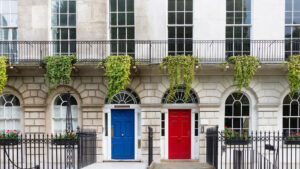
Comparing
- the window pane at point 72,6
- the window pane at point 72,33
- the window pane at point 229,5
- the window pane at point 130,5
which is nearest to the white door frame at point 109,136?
the window pane at point 72,33

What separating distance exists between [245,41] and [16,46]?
38.1 ft

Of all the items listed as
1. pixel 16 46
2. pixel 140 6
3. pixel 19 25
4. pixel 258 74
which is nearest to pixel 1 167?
pixel 16 46

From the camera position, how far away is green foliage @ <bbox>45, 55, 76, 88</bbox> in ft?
36.0

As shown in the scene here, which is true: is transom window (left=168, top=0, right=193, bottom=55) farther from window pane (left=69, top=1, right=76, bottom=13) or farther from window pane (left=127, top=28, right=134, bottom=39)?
window pane (left=69, top=1, right=76, bottom=13)

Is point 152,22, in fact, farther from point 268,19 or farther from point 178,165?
point 178,165

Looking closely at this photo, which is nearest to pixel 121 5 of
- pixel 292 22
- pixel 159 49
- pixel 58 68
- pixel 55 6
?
pixel 159 49

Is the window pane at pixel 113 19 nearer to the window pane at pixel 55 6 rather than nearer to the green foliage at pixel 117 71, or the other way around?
the green foliage at pixel 117 71

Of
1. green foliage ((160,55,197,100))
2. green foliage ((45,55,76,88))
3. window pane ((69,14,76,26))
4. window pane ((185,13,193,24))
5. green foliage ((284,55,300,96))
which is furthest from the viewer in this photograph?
window pane ((69,14,76,26))

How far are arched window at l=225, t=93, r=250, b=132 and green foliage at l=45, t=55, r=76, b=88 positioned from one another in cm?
777

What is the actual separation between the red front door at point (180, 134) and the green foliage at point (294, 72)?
4.82 metres

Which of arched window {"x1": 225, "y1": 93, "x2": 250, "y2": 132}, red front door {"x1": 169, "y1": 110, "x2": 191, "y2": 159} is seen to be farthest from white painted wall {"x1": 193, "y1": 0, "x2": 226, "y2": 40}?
red front door {"x1": 169, "y1": 110, "x2": 191, "y2": 159}

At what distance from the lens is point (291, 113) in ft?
38.8

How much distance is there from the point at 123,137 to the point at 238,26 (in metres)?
7.99

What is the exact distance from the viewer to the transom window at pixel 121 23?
40.0 ft
